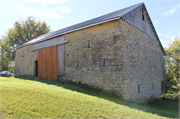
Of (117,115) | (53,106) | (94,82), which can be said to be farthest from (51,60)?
(117,115)

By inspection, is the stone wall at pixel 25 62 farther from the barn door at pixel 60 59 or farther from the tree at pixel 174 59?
the tree at pixel 174 59

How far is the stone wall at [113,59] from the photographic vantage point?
949cm

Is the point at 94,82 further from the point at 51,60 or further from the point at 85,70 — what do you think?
the point at 51,60

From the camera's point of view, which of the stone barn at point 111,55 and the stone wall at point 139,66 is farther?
the stone wall at point 139,66

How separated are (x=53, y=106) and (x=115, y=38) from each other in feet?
20.7

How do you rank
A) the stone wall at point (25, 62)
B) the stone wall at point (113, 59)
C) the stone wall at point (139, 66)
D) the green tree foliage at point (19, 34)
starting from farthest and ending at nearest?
the green tree foliage at point (19, 34)
the stone wall at point (25, 62)
the stone wall at point (139, 66)
the stone wall at point (113, 59)

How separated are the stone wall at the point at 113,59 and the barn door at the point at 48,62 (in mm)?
1693

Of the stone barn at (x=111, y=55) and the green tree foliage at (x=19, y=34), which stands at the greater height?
the green tree foliage at (x=19, y=34)

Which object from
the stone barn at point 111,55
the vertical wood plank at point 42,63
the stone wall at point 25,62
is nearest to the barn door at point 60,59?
the stone barn at point 111,55

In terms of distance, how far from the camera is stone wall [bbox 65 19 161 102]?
31.1ft

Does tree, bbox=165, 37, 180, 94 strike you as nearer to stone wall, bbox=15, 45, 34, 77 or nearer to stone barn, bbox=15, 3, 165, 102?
stone barn, bbox=15, 3, 165, 102

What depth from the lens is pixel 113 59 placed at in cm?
965

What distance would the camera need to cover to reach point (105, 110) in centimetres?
634

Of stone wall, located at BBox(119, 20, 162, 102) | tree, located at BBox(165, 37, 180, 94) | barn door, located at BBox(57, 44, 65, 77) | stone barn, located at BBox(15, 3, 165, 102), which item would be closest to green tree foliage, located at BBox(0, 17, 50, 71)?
stone barn, located at BBox(15, 3, 165, 102)
